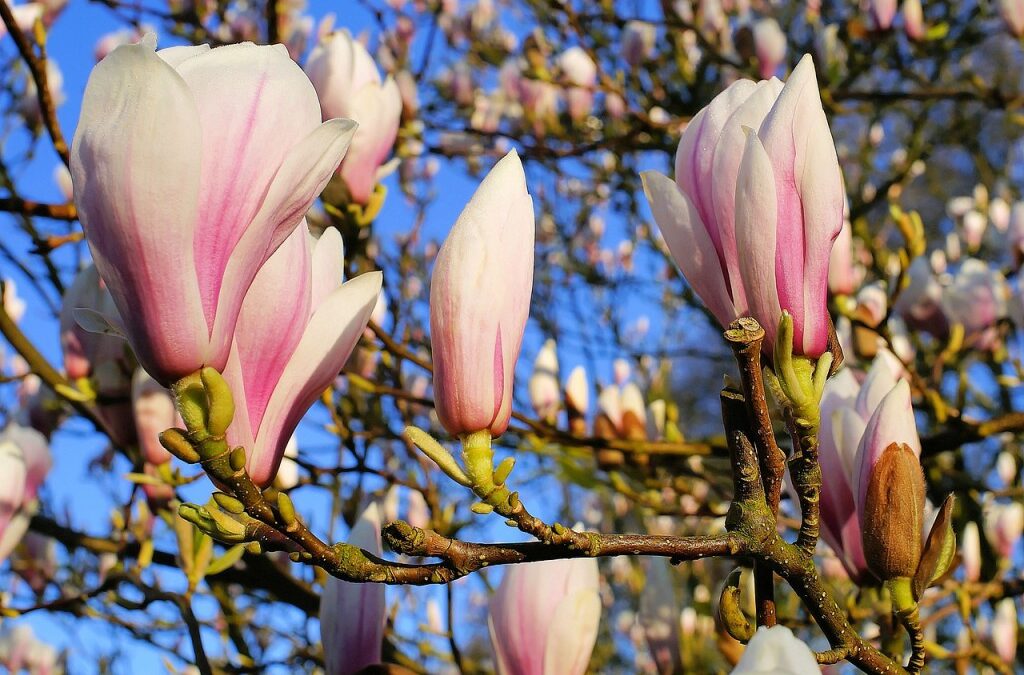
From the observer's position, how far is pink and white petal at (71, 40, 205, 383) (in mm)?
443

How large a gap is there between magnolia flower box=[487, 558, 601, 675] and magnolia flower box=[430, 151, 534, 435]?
0.85 feet

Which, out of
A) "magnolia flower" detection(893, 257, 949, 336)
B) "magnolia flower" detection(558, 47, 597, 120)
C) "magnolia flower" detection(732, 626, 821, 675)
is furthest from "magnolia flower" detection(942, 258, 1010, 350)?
"magnolia flower" detection(732, 626, 821, 675)

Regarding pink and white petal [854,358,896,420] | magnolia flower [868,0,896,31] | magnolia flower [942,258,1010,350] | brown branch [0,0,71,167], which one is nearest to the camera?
pink and white petal [854,358,896,420]

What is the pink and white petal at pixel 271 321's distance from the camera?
544 mm

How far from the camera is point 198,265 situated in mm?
483

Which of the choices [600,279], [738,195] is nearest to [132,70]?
A: [738,195]

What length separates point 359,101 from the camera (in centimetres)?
117

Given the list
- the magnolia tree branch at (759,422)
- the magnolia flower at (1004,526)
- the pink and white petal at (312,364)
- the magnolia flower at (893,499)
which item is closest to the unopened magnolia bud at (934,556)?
the magnolia flower at (893,499)

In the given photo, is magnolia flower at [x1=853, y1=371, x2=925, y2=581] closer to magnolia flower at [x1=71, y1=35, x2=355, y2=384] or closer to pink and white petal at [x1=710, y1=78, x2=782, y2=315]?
pink and white petal at [x1=710, y1=78, x2=782, y2=315]

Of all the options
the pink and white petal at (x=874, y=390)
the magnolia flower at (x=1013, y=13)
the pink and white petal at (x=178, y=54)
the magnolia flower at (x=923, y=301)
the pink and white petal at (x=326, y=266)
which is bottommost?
the pink and white petal at (x=874, y=390)

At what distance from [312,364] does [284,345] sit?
22 millimetres

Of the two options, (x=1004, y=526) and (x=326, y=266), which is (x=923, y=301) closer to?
(x=1004, y=526)

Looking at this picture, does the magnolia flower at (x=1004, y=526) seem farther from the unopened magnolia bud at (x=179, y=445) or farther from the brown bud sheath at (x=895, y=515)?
the unopened magnolia bud at (x=179, y=445)

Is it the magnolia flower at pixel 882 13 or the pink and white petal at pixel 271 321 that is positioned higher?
the magnolia flower at pixel 882 13
